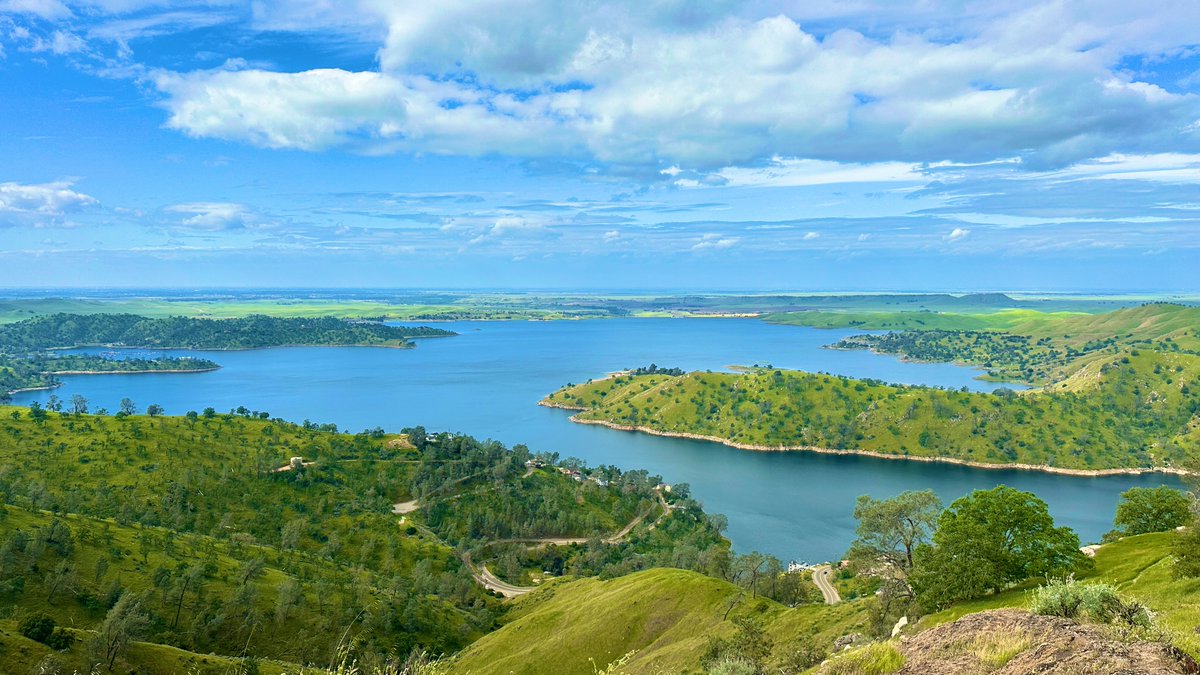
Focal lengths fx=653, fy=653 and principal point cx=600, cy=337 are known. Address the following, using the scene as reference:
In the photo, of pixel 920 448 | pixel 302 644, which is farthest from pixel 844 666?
pixel 920 448

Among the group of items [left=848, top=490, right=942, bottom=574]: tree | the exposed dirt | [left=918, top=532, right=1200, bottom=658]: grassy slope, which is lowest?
[left=848, top=490, right=942, bottom=574]: tree

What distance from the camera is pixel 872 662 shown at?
15266 mm

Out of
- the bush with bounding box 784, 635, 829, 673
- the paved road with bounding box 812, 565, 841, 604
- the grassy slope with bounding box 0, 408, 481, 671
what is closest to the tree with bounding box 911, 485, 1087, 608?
the bush with bounding box 784, 635, 829, 673

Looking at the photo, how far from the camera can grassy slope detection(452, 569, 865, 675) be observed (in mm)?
53375

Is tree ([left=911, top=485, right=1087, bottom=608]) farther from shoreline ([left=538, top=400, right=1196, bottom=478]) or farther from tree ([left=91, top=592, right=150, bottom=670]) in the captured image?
shoreline ([left=538, top=400, right=1196, bottom=478])

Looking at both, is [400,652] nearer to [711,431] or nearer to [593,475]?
[593,475]

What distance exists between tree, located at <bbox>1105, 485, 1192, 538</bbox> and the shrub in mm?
81629

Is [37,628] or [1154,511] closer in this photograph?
[37,628]

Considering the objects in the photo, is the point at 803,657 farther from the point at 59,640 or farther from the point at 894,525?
the point at 59,640

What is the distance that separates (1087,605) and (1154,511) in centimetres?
4665

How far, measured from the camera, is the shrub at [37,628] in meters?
45.0

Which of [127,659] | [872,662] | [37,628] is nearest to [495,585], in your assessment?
[127,659]

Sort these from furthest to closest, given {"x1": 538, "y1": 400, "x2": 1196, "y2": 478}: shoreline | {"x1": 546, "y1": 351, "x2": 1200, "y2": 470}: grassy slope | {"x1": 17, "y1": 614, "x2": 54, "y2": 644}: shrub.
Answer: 1. {"x1": 546, "y1": 351, "x2": 1200, "y2": 470}: grassy slope
2. {"x1": 538, "y1": 400, "x2": 1196, "y2": 478}: shoreline
3. {"x1": 17, "y1": 614, "x2": 54, "y2": 644}: shrub

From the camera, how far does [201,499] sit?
104500mm
